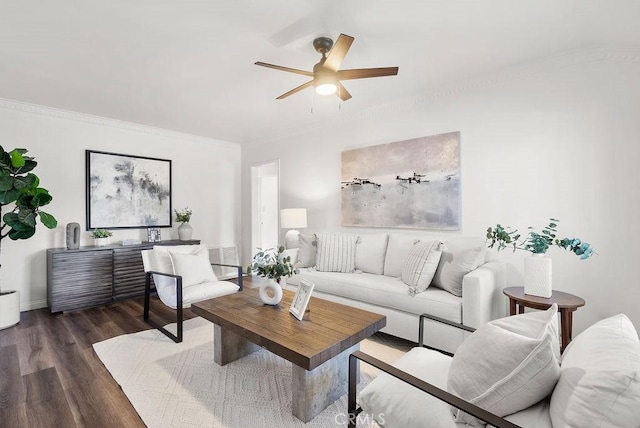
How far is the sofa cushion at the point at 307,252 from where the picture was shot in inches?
151

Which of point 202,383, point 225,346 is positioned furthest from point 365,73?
point 202,383

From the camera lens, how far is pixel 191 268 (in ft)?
10.8

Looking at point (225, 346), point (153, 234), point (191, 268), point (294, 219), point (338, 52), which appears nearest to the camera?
point (338, 52)

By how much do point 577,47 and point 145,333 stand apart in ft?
15.3

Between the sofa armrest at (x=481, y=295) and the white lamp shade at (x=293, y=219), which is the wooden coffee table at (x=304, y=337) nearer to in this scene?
the sofa armrest at (x=481, y=295)

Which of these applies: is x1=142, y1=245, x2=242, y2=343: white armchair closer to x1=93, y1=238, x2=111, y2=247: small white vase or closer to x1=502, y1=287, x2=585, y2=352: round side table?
x1=93, y1=238, x2=111, y2=247: small white vase

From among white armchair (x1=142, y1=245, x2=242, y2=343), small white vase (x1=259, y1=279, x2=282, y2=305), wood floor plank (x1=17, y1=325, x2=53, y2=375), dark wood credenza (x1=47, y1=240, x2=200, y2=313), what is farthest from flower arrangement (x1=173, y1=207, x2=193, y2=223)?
small white vase (x1=259, y1=279, x2=282, y2=305)

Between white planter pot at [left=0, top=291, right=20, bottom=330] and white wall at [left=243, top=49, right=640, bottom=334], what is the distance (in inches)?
186

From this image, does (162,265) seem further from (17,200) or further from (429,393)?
(429,393)

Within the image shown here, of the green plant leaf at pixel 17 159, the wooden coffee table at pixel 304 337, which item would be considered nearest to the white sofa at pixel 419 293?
the wooden coffee table at pixel 304 337

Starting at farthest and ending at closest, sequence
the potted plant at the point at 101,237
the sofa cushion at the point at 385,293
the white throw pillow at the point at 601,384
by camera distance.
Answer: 1. the potted plant at the point at 101,237
2. the sofa cushion at the point at 385,293
3. the white throw pillow at the point at 601,384

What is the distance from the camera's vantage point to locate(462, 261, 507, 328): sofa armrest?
237 centimetres

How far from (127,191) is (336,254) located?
3.27m

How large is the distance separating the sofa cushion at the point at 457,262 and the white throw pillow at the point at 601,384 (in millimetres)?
1520
